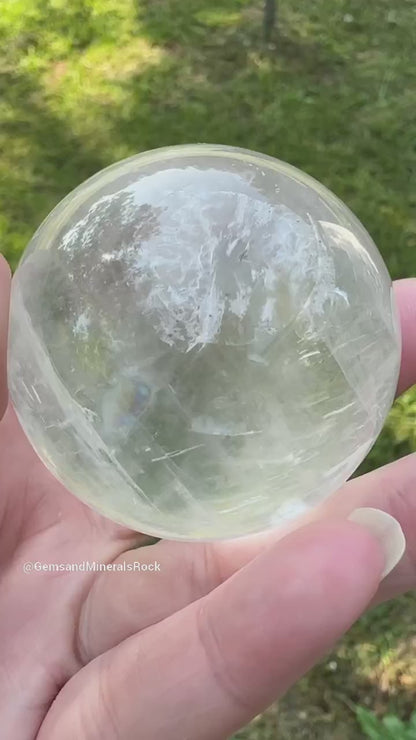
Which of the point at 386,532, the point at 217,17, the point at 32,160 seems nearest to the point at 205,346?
the point at 386,532

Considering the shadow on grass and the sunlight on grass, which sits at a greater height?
the shadow on grass

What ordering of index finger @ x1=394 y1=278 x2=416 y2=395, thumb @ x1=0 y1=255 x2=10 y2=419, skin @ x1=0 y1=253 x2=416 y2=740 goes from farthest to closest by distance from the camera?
index finger @ x1=394 y1=278 x2=416 y2=395
thumb @ x1=0 y1=255 x2=10 y2=419
skin @ x1=0 y1=253 x2=416 y2=740

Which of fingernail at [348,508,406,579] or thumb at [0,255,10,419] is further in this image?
thumb at [0,255,10,419]

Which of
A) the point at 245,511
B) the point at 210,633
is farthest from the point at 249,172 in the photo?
the point at 210,633

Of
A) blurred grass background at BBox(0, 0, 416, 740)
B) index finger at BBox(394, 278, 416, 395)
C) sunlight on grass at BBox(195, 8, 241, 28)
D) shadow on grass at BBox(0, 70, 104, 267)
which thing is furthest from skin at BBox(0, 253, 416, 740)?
sunlight on grass at BBox(195, 8, 241, 28)

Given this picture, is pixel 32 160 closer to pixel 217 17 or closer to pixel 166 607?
pixel 217 17

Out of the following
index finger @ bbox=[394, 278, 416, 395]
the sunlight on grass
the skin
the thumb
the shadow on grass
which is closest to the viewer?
the skin

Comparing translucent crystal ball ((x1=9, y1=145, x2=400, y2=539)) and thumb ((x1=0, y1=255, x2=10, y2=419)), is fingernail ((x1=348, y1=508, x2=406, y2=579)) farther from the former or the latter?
thumb ((x1=0, y1=255, x2=10, y2=419))
